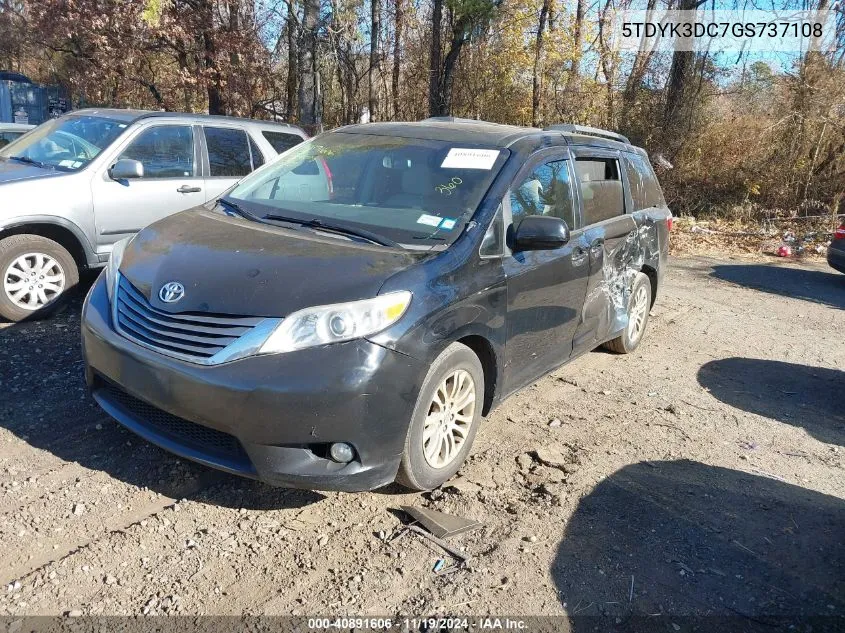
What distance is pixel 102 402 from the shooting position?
137 inches

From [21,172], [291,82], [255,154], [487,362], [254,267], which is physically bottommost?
[487,362]

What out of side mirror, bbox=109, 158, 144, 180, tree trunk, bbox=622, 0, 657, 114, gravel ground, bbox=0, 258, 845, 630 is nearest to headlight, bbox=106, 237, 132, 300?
gravel ground, bbox=0, 258, 845, 630

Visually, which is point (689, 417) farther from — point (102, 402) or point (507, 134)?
point (102, 402)

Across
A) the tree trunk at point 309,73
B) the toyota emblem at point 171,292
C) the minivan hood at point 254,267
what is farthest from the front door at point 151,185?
the tree trunk at point 309,73

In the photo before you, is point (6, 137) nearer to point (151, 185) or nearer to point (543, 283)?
point (151, 185)

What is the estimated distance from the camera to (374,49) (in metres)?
18.5

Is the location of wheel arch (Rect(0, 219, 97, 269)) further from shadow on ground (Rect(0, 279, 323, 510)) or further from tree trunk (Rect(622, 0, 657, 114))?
tree trunk (Rect(622, 0, 657, 114))

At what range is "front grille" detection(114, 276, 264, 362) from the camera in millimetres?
2963

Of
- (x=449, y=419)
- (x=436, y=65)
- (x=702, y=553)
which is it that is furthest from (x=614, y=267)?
(x=436, y=65)

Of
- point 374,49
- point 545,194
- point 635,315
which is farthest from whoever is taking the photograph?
point 374,49

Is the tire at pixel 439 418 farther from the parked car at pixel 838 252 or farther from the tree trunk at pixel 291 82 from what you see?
the tree trunk at pixel 291 82

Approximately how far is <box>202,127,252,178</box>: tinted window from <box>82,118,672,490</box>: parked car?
243cm

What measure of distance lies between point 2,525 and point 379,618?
1.74m

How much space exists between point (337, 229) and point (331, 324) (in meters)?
0.93
